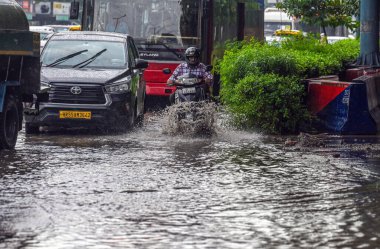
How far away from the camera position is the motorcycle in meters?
Answer: 17.9

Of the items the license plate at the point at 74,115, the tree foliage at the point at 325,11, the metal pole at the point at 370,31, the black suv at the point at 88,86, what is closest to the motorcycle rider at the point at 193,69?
the black suv at the point at 88,86

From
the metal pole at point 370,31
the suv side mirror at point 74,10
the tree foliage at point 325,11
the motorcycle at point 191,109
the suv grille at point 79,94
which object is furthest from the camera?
the tree foliage at point 325,11

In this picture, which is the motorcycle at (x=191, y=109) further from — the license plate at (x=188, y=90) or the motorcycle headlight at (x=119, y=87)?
the motorcycle headlight at (x=119, y=87)

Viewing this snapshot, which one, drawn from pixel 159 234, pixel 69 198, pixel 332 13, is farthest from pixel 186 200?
pixel 332 13

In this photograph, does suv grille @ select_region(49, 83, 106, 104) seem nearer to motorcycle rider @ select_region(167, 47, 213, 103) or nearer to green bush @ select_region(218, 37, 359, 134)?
motorcycle rider @ select_region(167, 47, 213, 103)

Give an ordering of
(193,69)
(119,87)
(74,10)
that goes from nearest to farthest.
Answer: (119,87), (193,69), (74,10)

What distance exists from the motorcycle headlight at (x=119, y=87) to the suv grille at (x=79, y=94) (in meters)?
0.16

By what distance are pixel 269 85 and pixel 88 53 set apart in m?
3.42

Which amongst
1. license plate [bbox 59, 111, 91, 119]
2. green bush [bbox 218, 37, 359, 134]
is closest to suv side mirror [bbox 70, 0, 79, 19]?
green bush [bbox 218, 37, 359, 134]

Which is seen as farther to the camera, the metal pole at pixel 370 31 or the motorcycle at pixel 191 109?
the metal pole at pixel 370 31

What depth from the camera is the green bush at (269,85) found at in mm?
18406

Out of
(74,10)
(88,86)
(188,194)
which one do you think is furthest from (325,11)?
(188,194)

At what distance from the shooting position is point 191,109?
18.2m

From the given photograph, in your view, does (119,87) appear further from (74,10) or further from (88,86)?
(74,10)
